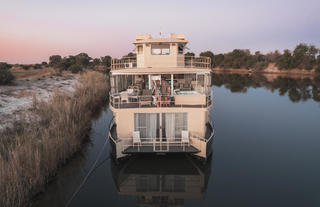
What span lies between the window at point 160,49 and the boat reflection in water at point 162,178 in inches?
385

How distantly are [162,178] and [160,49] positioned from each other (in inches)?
463

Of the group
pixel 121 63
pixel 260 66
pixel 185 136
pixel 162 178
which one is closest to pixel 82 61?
pixel 260 66

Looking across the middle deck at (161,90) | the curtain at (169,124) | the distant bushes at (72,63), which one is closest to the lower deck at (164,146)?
the curtain at (169,124)

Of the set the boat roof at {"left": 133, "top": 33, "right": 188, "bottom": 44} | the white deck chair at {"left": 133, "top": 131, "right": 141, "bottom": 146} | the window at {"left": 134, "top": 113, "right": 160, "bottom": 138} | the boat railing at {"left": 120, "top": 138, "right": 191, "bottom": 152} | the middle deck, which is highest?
the boat roof at {"left": 133, "top": 33, "right": 188, "bottom": 44}

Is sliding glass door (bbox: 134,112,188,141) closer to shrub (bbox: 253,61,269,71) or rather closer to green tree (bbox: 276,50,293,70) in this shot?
green tree (bbox: 276,50,293,70)

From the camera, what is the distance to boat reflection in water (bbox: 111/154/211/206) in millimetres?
12289

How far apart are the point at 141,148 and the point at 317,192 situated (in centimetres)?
1193

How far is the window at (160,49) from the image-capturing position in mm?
18688

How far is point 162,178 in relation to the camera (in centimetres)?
1370

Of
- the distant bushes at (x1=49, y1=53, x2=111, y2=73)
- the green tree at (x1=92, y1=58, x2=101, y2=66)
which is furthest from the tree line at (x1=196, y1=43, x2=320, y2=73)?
the green tree at (x1=92, y1=58, x2=101, y2=66)

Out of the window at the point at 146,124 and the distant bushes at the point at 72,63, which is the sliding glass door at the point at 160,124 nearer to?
the window at the point at 146,124

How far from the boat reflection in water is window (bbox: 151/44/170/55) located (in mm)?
9781

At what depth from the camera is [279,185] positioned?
13.2m

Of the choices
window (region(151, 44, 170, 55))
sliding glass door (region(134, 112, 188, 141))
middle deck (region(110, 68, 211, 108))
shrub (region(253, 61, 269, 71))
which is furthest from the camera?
shrub (region(253, 61, 269, 71))
